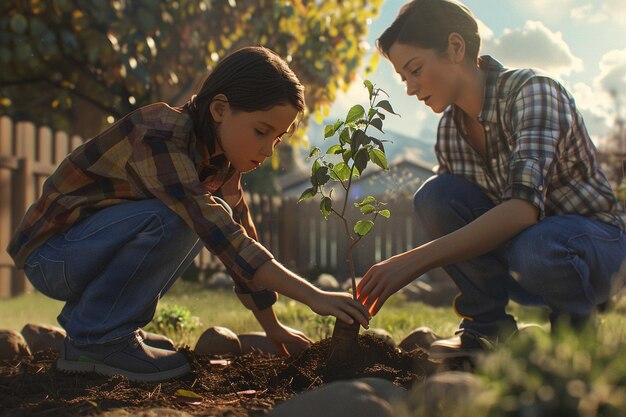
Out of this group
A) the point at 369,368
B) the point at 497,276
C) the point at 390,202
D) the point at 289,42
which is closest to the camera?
the point at 369,368

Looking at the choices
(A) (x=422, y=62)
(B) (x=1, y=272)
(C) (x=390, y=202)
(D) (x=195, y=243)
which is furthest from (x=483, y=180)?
(C) (x=390, y=202)

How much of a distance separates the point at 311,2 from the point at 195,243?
7004mm

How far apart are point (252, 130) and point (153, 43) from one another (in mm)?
5867

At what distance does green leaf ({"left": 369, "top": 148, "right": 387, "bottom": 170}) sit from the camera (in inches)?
88.5

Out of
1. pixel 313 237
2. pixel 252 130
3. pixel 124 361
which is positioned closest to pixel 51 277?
pixel 124 361

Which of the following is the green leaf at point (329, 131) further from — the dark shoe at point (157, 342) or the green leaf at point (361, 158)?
the dark shoe at point (157, 342)

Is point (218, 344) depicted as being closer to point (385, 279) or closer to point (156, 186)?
point (156, 186)

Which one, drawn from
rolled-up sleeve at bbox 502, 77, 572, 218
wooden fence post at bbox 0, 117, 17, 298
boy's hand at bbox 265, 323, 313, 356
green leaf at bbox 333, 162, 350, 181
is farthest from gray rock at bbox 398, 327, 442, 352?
wooden fence post at bbox 0, 117, 17, 298

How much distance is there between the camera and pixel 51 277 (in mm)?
2453

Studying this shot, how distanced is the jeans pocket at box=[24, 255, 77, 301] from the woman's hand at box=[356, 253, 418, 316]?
113 cm

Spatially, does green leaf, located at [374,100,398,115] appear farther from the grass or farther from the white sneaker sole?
the white sneaker sole

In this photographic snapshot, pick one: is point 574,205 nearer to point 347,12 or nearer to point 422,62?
point 422,62

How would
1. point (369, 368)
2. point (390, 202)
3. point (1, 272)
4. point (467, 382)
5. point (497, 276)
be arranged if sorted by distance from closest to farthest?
point (467, 382) → point (369, 368) → point (497, 276) → point (1, 272) → point (390, 202)

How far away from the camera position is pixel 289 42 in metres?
8.77
